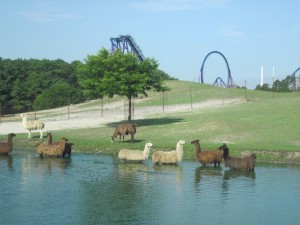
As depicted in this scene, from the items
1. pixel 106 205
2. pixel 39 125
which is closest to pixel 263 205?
pixel 106 205

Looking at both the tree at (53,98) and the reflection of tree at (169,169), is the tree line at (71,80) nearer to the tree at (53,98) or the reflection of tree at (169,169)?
the tree at (53,98)

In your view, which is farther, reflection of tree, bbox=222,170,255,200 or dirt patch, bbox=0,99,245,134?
dirt patch, bbox=0,99,245,134

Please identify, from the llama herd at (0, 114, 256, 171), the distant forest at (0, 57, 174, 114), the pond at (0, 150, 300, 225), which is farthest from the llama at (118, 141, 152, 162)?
the distant forest at (0, 57, 174, 114)

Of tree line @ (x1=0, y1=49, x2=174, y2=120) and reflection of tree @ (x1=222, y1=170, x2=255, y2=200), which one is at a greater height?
tree line @ (x1=0, y1=49, x2=174, y2=120)

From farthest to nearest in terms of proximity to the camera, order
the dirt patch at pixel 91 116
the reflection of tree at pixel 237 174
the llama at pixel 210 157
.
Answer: the dirt patch at pixel 91 116 → the llama at pixel 210 157 → the reflection of tree at pixel 237 174

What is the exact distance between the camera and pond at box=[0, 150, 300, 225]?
51.3 feet

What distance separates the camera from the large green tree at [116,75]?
1713 inches

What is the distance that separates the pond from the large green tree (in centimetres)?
1647

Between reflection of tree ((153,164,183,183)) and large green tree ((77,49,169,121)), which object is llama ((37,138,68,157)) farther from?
large green tree ((77,49,169,121))

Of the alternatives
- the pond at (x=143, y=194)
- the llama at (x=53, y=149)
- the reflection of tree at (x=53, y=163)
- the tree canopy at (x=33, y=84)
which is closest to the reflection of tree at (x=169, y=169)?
the pond at (x=143, y=194)

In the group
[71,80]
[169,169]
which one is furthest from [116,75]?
[71,80]

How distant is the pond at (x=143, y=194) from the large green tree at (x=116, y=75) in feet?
54.0

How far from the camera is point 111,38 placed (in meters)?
102

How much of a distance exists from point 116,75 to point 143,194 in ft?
83.4
